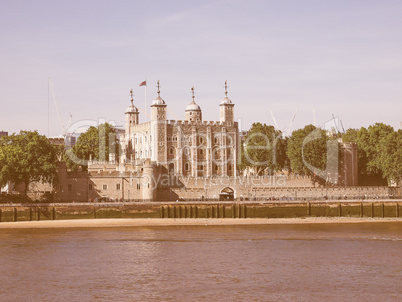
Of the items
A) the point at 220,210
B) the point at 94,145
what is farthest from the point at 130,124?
the point at 220,210

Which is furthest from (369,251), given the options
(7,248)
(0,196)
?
(0,196)

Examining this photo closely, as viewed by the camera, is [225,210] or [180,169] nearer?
A: [225,210]

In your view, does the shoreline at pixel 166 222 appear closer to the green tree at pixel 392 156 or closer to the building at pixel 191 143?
the green tree at pixel 392 156

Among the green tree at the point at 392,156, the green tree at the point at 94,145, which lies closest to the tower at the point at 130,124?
the green tree at the point at 94,145

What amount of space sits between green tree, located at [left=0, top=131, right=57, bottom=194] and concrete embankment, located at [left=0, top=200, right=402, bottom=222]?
203 inches

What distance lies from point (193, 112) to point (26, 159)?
137ft

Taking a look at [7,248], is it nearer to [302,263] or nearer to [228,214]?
[302,263]

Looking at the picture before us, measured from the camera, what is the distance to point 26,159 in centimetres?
9544

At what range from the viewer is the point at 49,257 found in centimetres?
6047

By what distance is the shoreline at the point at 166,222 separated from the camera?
284 feet

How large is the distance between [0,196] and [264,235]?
131 ft

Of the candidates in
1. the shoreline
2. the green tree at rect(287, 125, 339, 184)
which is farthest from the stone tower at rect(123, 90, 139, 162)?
the shoreline

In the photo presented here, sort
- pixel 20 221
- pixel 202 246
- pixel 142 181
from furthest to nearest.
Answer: pixel 142 181 → pixel 20 221 → pixel 202 246

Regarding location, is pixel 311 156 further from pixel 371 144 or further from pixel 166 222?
pixel 166 222
